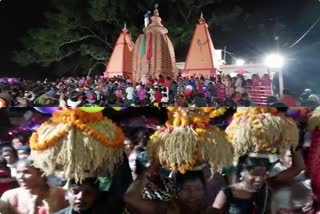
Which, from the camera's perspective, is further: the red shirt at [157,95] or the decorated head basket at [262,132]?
the red shirt at [157,95]

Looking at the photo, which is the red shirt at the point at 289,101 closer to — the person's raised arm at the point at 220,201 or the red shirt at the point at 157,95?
the person's raised arm at the point at 220,201

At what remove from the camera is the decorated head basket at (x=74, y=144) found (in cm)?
188

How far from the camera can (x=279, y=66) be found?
848 cm

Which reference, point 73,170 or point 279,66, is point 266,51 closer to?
point 279,66

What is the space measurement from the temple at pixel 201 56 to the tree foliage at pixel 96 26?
73 cm

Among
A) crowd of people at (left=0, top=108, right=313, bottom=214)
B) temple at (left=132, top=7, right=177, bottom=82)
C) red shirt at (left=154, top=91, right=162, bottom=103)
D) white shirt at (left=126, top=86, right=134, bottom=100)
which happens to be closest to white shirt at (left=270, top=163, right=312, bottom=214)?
crowd of people at (left=0, top=108, right=313, bottom=214)

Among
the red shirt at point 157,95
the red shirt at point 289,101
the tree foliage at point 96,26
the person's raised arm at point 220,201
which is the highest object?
the tree foliage at point 96,26

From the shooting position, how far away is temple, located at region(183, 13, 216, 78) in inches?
305

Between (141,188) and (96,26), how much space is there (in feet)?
24.2

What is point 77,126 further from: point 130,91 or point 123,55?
point 123,55

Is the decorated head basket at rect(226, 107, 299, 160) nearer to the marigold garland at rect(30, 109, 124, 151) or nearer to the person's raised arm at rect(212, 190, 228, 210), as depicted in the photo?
the person's raised arm at rect(212, 190, 228, 210)

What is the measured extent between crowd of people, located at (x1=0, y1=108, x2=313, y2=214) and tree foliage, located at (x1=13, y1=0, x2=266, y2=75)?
653 centimetres

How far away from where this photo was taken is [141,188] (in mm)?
1991

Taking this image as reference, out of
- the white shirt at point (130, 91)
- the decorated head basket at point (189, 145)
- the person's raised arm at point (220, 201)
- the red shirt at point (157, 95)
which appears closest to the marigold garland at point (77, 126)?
the decorated head basket at point (189, 145)
